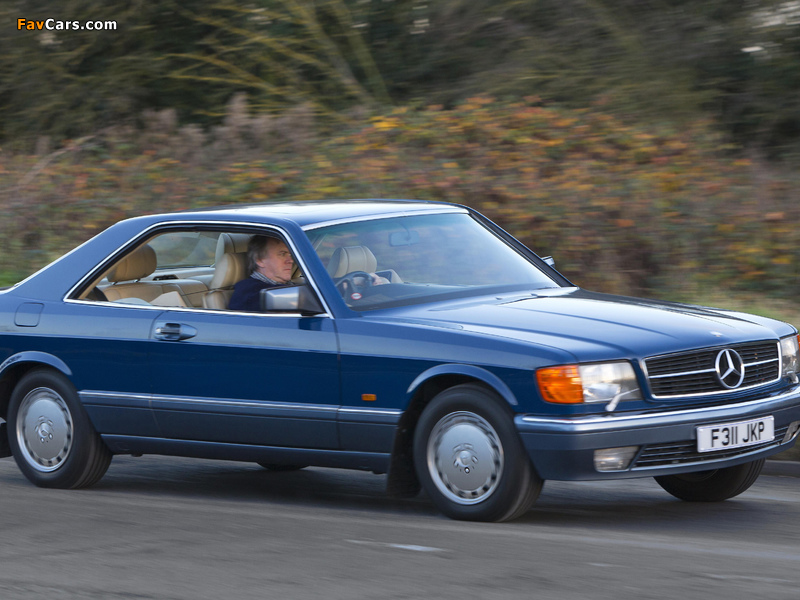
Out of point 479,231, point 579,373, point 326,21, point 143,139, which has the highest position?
point 326,21

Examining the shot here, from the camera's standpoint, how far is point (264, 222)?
22.5 feet

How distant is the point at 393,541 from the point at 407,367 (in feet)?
2.67

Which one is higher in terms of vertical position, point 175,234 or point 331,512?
point 175,234

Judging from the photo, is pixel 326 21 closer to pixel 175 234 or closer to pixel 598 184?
pixel 598 184

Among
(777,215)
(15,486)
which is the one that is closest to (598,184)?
(777,215)

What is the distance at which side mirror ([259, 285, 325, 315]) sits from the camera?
20.9 ft

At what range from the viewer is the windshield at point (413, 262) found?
6.57 metres

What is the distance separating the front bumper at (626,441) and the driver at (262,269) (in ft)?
6.19

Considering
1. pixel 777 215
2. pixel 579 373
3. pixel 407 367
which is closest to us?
pixel 579 373

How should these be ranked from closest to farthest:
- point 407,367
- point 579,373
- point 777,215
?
point 579,373 < point 407,367 < point 777,215

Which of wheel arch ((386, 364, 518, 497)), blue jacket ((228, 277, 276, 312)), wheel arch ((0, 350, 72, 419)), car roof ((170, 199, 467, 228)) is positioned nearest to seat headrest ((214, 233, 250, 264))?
car roof ((170, 199, 467, 228))

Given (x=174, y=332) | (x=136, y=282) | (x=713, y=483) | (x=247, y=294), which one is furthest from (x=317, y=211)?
(x=713, y=483)

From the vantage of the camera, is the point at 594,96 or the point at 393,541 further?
the point at 594,96

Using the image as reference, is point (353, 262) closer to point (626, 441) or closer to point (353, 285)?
point (353, 285)
